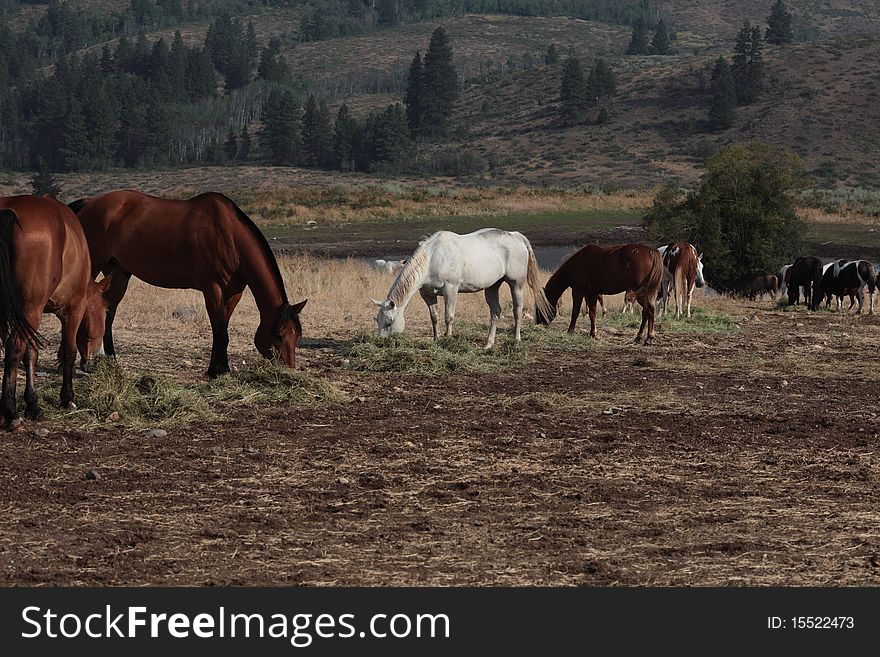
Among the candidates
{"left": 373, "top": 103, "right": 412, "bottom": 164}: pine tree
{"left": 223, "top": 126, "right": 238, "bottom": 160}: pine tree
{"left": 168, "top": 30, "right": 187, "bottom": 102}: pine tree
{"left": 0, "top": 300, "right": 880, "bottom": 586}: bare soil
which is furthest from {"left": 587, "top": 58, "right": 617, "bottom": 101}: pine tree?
{"left": 0, "top": 300, "right": 880, "bottom": 586}: bare soil

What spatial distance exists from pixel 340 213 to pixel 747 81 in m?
60.9

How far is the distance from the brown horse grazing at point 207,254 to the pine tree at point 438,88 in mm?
112568

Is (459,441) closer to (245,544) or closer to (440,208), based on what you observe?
(245,544)

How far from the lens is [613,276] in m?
17.5

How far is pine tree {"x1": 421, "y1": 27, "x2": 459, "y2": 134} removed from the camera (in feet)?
408

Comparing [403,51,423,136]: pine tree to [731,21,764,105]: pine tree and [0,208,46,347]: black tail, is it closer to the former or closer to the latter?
[731,21,764,105]: pine tree

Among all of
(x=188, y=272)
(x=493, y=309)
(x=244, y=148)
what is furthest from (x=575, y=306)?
(x=244, y=148)

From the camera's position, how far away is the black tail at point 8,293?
29.4ft

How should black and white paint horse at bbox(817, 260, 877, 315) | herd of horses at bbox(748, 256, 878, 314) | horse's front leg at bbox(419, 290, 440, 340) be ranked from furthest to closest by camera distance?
herd of horses at bbox(748, 256, 878, 314) → black and white paint horse at bbox(817, 260, 877, 315) → horse's front leg at bbox(419, 290, 440, 340)

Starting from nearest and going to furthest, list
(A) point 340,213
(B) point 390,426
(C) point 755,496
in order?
(C) point 755,496, (B) point 390,426, (A) point 340,213

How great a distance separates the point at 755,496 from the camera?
26.0ft

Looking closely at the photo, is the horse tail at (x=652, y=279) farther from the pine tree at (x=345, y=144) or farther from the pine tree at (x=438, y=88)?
the pine tree at (x=438, y=88)

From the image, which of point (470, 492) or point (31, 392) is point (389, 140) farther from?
point (470, 492)

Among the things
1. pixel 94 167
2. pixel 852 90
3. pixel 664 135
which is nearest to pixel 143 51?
pixel 94 167
